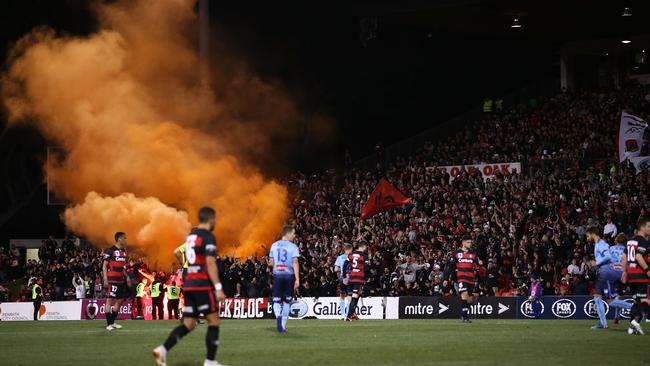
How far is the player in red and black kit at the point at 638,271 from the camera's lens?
20.0 m

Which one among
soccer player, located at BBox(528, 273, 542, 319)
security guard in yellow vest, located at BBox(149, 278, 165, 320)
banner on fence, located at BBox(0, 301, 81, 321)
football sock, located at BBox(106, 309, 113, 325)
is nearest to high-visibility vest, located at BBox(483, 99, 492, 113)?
soccer player, located at BBox(528, 273, 542, 319)

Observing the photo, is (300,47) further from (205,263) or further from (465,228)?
(205,263)

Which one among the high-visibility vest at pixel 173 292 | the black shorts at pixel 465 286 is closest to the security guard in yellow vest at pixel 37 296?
the high-visibility vest at pixel 173 292

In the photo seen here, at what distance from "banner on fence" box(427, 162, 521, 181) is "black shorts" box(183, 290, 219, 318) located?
26588 millimetres

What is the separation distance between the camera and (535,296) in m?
30.8

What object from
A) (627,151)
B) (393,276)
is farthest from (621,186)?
(393,276)

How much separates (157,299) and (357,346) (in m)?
19.8

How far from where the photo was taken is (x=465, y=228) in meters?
36.1

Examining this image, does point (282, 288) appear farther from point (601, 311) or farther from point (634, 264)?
point (634, 264)

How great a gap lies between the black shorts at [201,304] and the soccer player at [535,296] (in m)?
18.6

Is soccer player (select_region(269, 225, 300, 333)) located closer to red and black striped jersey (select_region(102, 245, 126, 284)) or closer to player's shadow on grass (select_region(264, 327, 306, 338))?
player's shadow on grass (select_region(264, 327, 306, 338))

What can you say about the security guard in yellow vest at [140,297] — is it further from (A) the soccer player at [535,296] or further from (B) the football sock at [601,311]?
(B) the football sock at [601,311]

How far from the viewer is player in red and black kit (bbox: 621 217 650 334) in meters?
20.0

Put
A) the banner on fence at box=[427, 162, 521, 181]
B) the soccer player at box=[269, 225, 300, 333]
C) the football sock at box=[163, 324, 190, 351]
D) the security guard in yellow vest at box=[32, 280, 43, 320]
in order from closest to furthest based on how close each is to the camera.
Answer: the football sock at box=[163, 324, 190, 351]
the soccer player at box=[269, 225, 300, 333]
the security guard in yellow vest at box=[32, 280, 43, 320]
the banner on fence at box=[427, 162, 521, 181]
